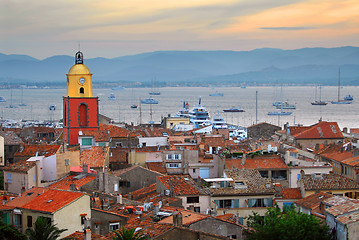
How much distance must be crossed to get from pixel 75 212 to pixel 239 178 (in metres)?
11.2

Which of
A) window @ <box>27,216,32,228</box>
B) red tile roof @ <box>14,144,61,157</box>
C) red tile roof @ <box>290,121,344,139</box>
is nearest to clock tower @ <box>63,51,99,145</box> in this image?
red tile roof @ <box>14,144,61,157</box>

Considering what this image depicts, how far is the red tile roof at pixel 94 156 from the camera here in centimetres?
3697

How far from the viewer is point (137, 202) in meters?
27.7

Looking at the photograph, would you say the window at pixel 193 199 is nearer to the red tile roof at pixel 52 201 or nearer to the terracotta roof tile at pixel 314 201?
the terracotta roof tile at pixel 314 201

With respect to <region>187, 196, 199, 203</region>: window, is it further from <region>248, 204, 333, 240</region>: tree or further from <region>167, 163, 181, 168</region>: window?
<region>167, 163, 181, 168</region>: window

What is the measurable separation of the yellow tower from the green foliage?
26484mm

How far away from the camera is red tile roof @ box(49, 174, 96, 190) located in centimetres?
2992

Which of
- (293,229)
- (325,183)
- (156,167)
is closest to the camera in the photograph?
(293,229)

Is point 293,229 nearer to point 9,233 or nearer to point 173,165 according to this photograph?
point 9,233

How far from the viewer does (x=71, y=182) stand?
30.8m

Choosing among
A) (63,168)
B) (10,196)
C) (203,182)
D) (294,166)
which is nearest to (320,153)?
(294,166)

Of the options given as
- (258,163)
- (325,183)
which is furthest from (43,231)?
(258,163)

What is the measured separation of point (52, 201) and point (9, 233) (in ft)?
6.35

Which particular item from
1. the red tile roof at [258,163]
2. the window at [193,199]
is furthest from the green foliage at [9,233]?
the red tile roof at [258,163]
